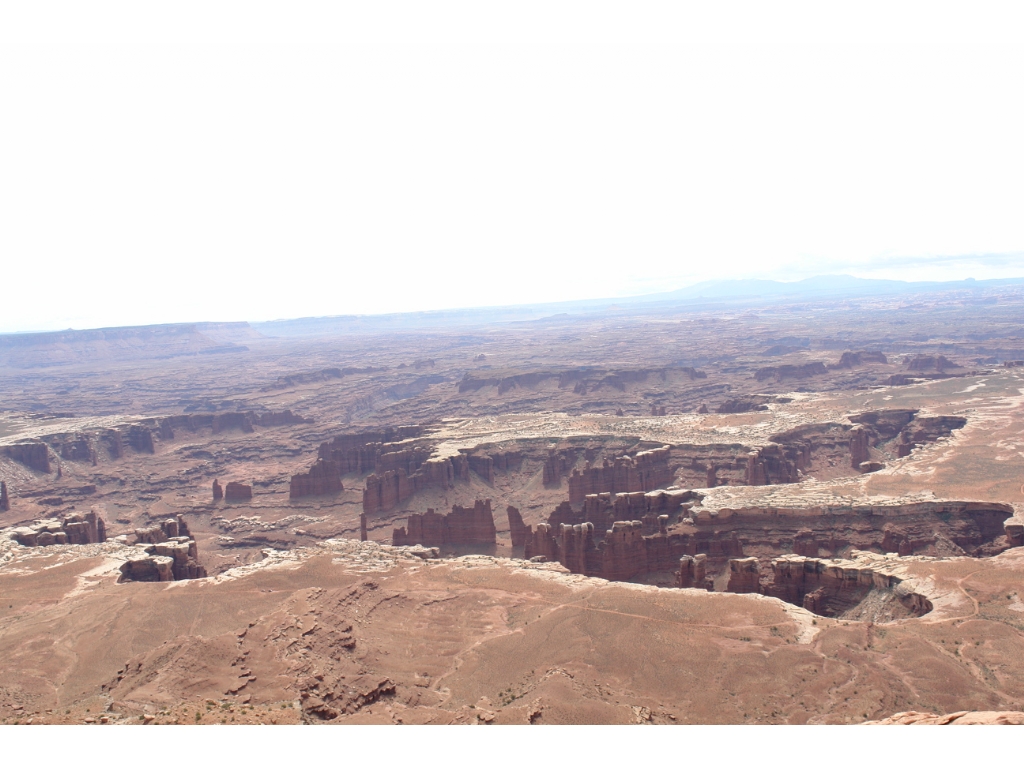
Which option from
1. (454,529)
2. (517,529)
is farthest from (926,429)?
(454,529)

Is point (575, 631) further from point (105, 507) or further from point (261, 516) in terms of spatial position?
point (105, 507)

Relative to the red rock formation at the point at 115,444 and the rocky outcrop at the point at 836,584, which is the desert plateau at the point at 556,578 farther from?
the red rock formation at the point at 115,444

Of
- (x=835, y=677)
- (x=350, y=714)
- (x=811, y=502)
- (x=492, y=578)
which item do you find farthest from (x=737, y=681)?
(x=811, y=502)

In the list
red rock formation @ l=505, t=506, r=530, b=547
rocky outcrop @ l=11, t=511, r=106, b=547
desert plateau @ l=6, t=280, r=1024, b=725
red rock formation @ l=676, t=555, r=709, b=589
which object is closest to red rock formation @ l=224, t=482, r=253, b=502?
desert plateau @ l=6, t=280, r=1024, b=725

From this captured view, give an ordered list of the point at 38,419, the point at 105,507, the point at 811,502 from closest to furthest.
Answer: the point at 811,502 < the point at 105,507 < the point at 38,419

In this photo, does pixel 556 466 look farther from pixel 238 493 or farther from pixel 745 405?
pixel 745 405

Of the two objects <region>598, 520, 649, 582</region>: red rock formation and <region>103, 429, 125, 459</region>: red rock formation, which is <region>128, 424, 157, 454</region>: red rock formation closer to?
<region>103, 429, 125, 459</region>: red rock formation
